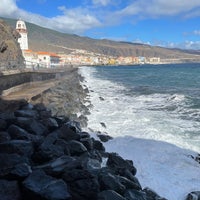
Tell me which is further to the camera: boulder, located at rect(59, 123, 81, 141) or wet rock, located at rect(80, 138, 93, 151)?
boulder, located at rect(59, 123, 81, 141)

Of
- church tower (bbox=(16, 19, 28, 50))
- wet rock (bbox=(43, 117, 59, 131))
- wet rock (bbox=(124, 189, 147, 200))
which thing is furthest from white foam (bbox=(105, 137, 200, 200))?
church tower (bbox=(16, 19, 28, 50))

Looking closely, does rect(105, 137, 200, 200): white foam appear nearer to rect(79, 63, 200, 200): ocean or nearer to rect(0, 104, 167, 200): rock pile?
rect(79, 63, 200, 200): ocean

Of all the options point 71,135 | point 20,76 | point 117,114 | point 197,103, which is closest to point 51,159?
point 71,135

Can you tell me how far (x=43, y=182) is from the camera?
4855mm

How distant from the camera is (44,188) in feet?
15.3

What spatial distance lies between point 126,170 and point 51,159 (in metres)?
1.58

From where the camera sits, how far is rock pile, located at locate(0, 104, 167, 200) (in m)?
4.69

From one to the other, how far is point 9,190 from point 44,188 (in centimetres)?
50

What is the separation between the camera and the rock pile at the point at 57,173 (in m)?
4.69

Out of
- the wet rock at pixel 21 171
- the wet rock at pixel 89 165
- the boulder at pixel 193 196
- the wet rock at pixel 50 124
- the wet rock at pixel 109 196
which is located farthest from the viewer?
the wet rock at pixel 50 124

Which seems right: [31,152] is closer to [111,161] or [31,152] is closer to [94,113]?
[111,161]

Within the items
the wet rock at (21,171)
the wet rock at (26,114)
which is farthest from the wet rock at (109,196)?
the wet rock at (26,114)

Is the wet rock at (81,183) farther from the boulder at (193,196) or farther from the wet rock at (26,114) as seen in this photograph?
the wet rock at (26,114)

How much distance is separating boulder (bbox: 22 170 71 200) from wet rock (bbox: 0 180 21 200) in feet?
0.40
